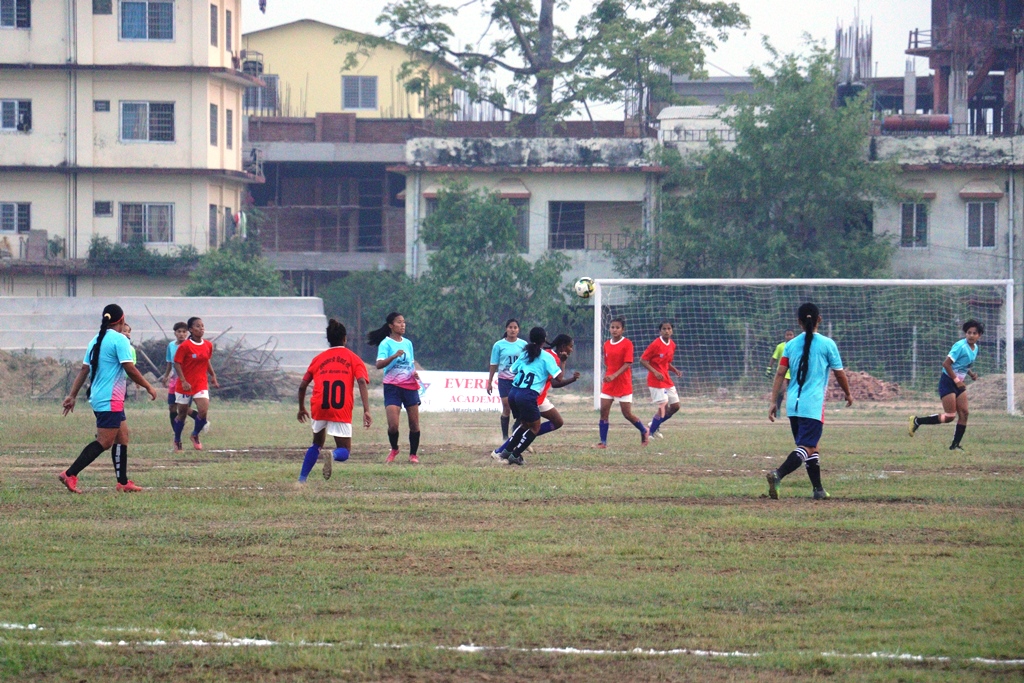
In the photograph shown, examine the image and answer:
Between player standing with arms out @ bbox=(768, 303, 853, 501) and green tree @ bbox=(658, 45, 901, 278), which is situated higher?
green tree @ bbox=(658, 45, 901, 278)

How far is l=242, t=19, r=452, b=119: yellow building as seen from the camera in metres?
59.7

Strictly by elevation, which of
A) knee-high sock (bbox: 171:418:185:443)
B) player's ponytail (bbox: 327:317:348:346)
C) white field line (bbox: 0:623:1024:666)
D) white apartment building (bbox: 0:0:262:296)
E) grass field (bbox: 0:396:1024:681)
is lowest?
knee-high sock (bbox: 171:418:185:443)

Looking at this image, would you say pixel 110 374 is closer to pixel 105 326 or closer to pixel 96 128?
pixel 105 326

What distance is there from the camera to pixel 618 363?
18.1 metres

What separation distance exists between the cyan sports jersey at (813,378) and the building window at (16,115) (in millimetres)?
39161

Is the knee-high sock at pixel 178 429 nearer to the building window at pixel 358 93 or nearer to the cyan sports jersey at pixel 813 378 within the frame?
the cyan sports jersey at pixel 813 378

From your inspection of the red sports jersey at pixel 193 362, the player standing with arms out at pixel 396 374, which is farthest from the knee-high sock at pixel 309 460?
the red sports jersey at pixel 193 362

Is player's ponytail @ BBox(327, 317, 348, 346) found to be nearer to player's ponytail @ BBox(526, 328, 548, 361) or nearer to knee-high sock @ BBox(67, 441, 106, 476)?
knee-high sock @ BBox(67, 441, 106, 476)

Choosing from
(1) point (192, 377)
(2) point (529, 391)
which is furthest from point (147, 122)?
(2) point (529, 391)

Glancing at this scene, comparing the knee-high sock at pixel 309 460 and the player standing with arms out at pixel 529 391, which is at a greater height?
the player standing with arms out at pixel 529 391

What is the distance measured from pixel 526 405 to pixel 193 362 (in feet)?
18.2

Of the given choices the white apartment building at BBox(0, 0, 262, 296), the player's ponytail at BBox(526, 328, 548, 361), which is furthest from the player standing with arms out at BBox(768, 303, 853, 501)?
the white apartment building at BBox(0, 0, 262, 296)

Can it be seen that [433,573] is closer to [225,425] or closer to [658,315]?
[225,425]

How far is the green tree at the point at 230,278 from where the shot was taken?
41.2m
